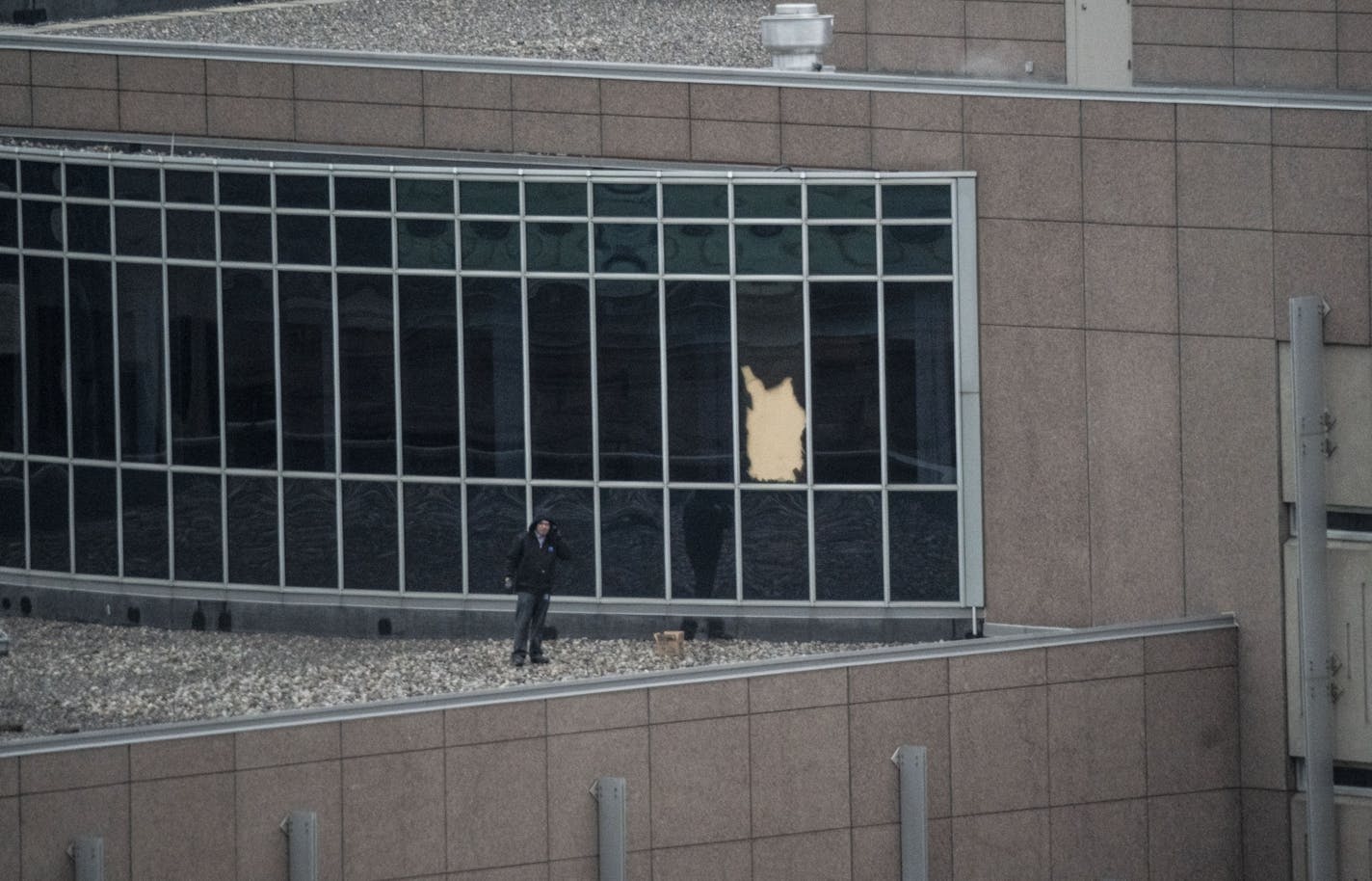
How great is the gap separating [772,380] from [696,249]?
148 centimetres

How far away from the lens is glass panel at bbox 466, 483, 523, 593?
23578 mm

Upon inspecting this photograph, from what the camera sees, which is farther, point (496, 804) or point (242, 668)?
point (242, 668)

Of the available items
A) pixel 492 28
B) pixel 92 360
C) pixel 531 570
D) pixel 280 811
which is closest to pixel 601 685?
pixel 531 570

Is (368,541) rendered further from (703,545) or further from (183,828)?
(183,828)

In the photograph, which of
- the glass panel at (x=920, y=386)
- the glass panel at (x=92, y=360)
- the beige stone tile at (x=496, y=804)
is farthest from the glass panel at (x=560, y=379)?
the beige stone tile at (x=496, y=804)

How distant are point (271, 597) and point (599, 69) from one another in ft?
20.2

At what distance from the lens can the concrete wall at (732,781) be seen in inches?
711

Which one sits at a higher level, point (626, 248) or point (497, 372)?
point (626, 248)

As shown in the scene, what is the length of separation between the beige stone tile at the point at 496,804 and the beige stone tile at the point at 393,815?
12cm

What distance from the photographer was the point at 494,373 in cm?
2353

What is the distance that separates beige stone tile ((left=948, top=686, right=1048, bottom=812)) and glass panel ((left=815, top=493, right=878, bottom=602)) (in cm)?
277

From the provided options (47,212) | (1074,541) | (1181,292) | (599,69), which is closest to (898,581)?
(1074,541)

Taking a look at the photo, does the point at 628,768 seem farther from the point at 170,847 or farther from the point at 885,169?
the point at 885,169

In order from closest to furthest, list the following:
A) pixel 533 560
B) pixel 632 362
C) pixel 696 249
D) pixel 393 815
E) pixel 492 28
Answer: pixel 393 815
pixel 533 560
pixel 696 249
pixel 632 362
pixel 492 28
